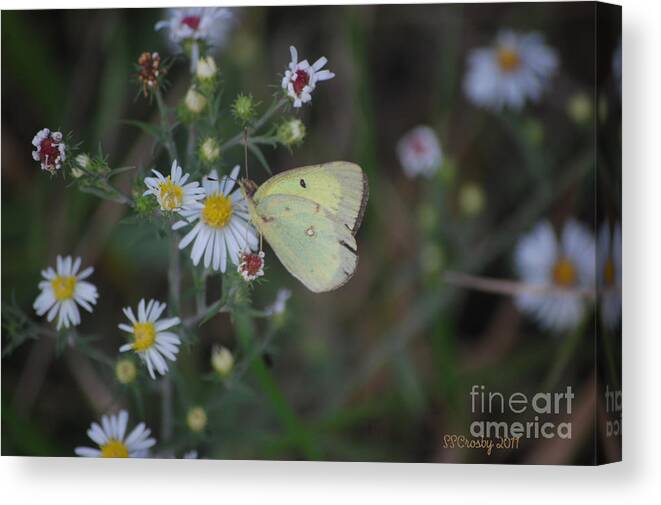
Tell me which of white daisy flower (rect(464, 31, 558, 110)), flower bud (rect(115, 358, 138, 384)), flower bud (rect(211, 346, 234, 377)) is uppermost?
white daisy flower (rect(464, 31, 558, 110))

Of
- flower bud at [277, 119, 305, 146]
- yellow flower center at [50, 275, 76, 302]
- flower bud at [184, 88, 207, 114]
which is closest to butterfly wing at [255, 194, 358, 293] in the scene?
flower bud at [277, 119, 305, 146]

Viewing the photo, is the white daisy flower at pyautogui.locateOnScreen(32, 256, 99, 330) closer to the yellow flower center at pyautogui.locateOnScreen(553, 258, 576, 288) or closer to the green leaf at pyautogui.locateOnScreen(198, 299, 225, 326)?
the green leaf at pyautogui.locateOnScreen(198, 299, 225, 326)

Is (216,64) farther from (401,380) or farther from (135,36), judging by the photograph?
(401,380)

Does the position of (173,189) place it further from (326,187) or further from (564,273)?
(564,273)

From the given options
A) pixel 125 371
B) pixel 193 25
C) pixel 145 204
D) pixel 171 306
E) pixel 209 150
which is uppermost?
pixel 193 25

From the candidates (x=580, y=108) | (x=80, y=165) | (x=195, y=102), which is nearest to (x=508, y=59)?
(x=580, y=108)

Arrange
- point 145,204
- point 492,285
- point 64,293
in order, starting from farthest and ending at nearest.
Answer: point 492,285 < point 64,293 < point 145,204

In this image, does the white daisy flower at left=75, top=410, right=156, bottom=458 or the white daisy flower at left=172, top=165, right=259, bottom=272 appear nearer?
the white daisy flower at left=172, top=165, right=259, bottom=272
